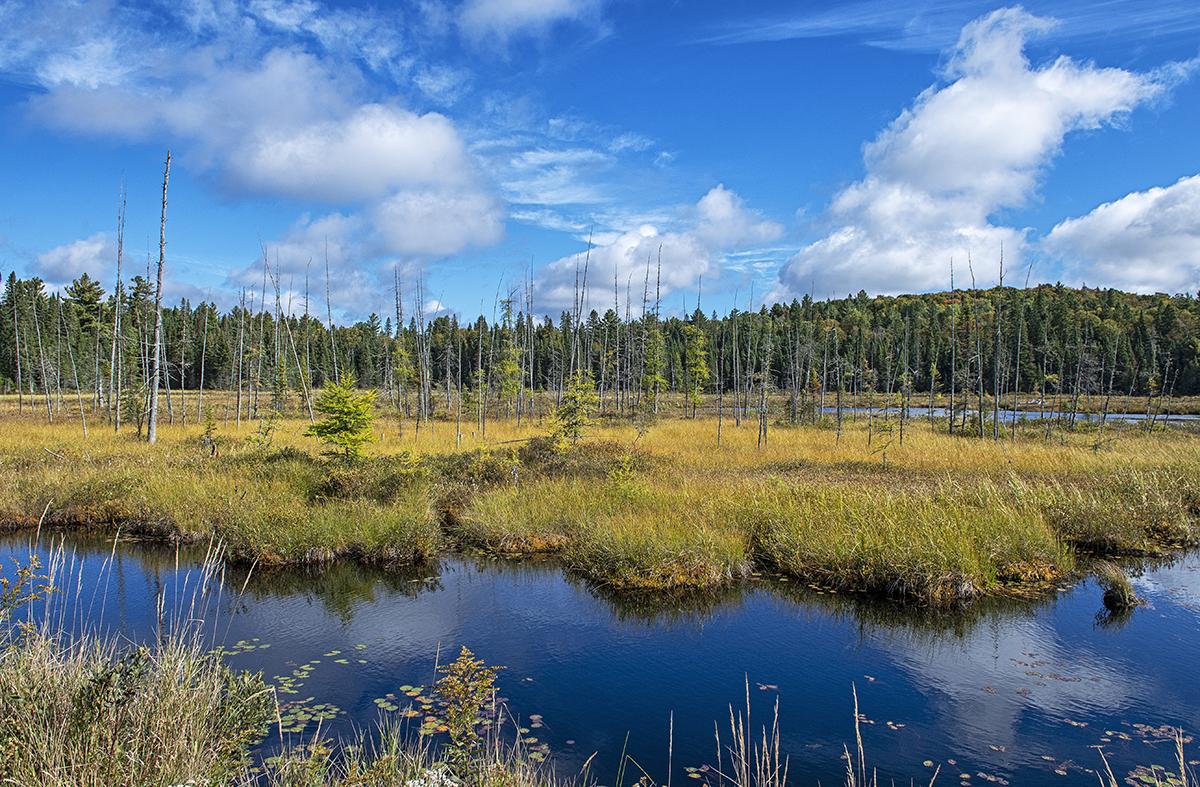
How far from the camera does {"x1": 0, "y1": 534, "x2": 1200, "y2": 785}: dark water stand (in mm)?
6863

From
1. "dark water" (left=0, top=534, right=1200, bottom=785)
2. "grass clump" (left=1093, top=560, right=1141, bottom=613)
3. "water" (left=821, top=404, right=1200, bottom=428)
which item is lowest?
"dark water" (left=0, top=534, right=1200, bottom=785)

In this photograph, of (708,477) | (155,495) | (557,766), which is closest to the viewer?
(557,766)

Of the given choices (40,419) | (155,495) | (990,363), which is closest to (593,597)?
(155,495)

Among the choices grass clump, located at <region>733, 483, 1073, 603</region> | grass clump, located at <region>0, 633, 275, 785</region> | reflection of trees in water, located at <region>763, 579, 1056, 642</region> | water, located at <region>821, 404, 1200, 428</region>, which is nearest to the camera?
grass clump, located at <region>0, 633, 275, 785</region>

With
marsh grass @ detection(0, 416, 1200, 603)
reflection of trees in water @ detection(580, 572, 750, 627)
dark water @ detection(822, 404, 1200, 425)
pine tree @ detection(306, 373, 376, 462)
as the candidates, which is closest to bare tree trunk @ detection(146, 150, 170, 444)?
marsh grass @ detection(0, 416, 1200, 603)

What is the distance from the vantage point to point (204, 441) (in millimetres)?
23172

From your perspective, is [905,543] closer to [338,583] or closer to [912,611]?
[912,611]

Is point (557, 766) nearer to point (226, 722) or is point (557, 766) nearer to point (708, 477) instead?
point (226, 722)

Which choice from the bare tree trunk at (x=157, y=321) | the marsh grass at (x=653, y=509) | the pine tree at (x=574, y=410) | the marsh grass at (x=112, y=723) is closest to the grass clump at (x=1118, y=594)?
the marsh grass at (x=653, y=509)

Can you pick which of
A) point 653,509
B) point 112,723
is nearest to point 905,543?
point 653,509

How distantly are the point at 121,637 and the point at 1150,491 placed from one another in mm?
19790

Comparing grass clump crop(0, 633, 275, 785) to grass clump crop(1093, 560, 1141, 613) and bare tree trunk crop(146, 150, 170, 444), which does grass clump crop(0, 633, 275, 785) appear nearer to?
grass clump crop(1093, 560, 1141, 613)

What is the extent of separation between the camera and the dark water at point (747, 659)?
6863 mm

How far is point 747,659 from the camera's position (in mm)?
9023
